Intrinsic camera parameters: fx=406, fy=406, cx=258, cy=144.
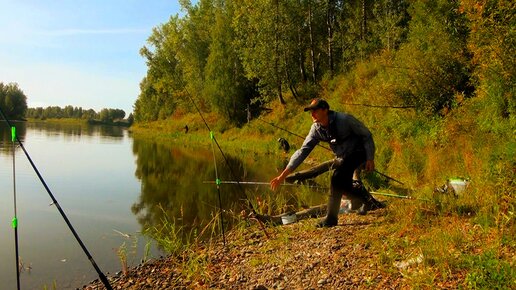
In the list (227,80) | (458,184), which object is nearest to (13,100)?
(227,80)

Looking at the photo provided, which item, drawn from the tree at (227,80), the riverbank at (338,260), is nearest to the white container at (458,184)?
the riverbank at (338,260)

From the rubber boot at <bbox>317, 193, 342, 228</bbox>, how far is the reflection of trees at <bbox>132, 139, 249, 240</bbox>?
2832 mm

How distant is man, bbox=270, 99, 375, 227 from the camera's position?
5754 millimetres

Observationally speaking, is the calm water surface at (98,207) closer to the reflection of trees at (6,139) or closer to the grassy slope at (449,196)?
the reflection of trees at (6,139)

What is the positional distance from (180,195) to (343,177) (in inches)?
286

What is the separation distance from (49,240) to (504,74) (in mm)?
9873

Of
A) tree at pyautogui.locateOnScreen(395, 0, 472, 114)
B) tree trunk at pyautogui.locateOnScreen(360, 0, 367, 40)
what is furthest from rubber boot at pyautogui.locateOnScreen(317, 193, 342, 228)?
tree trunk at pyautogui.locateOnScreen(360, 0, 367, 40)

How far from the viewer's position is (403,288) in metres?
4.05

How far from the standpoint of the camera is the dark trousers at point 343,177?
592 centimetres

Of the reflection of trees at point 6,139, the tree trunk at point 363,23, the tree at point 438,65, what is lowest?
the reflection of trees at point 6,139

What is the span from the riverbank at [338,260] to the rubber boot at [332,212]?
11 cm

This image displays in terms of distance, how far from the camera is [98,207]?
1099 cm

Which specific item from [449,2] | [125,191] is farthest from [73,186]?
[449,2]

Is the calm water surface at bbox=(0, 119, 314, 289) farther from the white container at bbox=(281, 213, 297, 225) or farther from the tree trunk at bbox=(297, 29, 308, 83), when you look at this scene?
the tree trunk at bbox=(297, 29, 308, 83)
